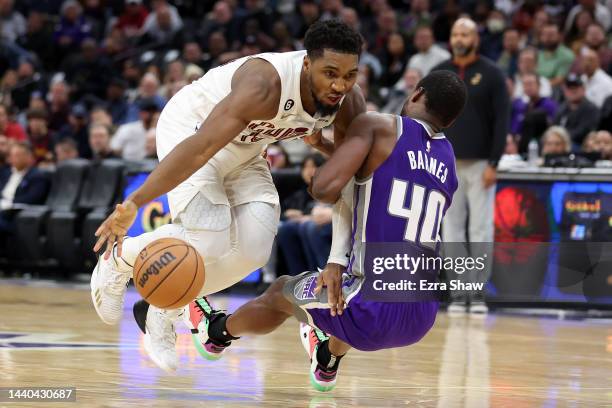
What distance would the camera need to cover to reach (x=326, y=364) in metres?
4.94

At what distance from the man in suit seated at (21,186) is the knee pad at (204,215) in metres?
7.17

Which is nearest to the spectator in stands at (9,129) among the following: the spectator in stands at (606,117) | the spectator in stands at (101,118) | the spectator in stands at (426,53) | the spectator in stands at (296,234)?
the spectator in stands at (101,118)

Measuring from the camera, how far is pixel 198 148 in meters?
4.49

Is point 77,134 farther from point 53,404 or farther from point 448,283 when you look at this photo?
point 53,404

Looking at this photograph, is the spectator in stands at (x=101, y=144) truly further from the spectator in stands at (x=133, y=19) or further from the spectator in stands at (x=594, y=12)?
the spectator in stands at (x=133, y=19)

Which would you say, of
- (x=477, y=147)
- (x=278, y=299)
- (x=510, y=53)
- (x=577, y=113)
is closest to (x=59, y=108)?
(x=510, y=53)

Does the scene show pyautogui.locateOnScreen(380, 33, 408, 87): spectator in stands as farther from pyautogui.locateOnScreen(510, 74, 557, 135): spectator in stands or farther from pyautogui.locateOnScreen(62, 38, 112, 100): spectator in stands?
pyautogui.locateOnScreen(62, 38, 112, 100): spectator in stands

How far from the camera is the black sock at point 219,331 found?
17.2 feet

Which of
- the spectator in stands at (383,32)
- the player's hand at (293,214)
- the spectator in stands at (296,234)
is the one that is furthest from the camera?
the spectator in stands at (383,32)

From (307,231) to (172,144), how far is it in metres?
4.63

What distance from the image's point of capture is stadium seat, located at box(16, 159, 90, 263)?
1171 cm

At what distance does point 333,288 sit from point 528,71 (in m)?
7.38

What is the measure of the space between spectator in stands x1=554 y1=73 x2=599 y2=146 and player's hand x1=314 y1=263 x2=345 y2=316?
6211mm

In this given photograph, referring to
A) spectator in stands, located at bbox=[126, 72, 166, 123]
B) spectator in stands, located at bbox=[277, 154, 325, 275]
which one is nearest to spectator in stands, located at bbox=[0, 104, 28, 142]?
spectator in stands, located at bbox=[126, 72, 166, 123]
